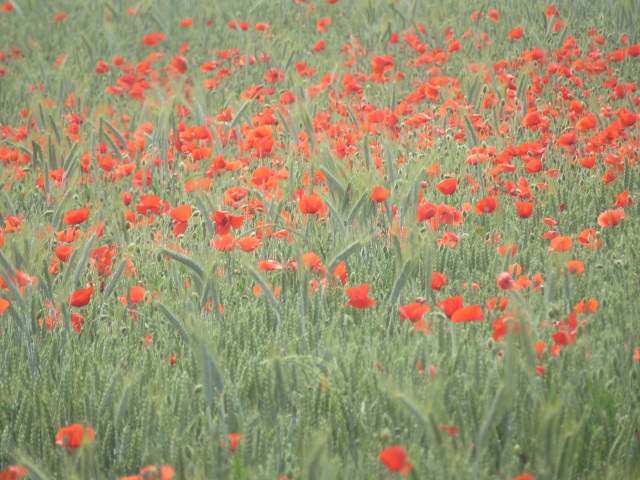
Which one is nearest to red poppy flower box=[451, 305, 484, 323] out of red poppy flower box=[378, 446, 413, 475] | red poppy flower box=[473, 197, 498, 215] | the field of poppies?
the field of poppies

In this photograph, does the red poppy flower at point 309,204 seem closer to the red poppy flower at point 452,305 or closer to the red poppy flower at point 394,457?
the red poppy flower at point 452,305

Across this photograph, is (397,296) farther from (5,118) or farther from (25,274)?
(5,118)

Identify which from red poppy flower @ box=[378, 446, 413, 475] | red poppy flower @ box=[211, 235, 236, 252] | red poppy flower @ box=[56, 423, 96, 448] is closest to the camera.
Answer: red poppy flower @ box=[378, 446, 413, 475]

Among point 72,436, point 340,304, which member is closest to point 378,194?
point 340,304

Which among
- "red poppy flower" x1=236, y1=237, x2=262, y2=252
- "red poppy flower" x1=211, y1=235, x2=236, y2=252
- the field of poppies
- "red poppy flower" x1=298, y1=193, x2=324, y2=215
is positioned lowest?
the field of poppies

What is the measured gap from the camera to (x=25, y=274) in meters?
2.19

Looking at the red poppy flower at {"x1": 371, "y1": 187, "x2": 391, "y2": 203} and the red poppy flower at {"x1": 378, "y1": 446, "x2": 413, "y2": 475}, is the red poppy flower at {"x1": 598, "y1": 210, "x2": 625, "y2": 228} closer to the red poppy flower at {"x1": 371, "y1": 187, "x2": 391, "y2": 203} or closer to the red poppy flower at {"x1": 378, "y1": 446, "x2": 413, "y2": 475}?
the red poppy flower at {"x1": 371, "y1": 187, "x2": 391, "y2": 203}

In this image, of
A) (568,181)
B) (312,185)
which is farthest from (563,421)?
(568,181)

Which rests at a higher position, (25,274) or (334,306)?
(25,274)

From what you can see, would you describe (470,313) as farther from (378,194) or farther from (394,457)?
(378,194)

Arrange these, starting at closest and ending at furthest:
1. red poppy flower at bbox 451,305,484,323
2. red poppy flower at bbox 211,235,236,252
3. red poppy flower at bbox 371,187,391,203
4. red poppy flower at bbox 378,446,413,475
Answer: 1. red poppy flower at bbox 378,446,413,475
2. red poppy flower at bbox 451,305,484,323
3. red poppy flower at bbox 211,235,236,252
4. red poppy flower at bbox 371,187,391,203

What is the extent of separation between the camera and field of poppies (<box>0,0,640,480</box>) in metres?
1.73

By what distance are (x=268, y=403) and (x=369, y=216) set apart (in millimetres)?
1027

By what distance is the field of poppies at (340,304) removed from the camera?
5.67 ft
